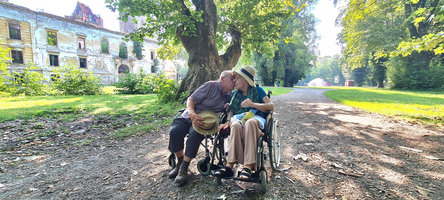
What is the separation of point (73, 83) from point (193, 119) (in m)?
14.9

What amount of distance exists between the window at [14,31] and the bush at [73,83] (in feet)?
55.2

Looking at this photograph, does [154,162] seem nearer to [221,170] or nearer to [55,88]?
[221,170]

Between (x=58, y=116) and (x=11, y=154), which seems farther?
(x=58, y=116)

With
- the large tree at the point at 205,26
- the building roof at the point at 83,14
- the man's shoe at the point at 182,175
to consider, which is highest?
the building roof at the point at 83,14

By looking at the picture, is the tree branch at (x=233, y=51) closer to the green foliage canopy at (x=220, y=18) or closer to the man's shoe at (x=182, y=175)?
the green foliage canopy at (x=220, y=18)

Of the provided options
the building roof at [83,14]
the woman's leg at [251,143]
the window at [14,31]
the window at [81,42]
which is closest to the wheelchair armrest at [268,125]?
the woman's leg at [251,143]

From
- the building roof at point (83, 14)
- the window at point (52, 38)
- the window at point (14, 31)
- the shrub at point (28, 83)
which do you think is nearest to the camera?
the shrub at point (28, 83)

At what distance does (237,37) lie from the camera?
11.0 meters

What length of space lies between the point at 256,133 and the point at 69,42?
34024 millimetres

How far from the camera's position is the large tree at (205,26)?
7.62 m

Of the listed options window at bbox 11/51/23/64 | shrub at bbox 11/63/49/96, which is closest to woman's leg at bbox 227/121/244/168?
shrub at bbox 11/63/49/96

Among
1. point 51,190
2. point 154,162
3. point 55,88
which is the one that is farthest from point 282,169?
point 55,88

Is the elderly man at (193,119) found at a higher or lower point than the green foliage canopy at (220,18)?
lower

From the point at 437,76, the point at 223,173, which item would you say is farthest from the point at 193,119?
the point at 437,76
